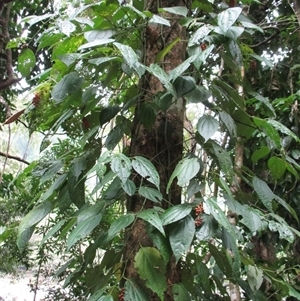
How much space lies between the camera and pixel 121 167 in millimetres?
591

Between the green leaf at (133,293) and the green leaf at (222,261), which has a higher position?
the green leaf at (133,293)

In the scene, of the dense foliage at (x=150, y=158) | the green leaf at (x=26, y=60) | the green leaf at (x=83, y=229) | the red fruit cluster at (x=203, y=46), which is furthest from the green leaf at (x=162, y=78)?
the green leaf at (x=26, y=60)

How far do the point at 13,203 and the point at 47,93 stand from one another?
128 centimetres

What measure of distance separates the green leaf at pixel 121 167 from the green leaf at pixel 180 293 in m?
0.21

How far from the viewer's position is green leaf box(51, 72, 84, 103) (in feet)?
2.34

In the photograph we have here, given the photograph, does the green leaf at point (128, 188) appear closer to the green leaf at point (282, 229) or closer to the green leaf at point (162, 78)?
the green leaf at point (162, 78)

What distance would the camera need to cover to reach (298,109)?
1.52m

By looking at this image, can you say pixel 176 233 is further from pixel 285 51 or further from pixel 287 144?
pixel 285 51

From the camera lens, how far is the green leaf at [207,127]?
654 mm

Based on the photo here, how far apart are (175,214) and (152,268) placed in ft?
0.30

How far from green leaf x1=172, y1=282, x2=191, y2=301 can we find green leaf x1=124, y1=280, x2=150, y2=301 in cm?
6

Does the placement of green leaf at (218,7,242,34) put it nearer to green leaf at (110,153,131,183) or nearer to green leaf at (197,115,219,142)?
green leaf at (197,115,219,142)

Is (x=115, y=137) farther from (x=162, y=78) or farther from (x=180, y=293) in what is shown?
(x=180, y=293)

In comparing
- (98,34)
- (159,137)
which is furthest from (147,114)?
(98,34)
